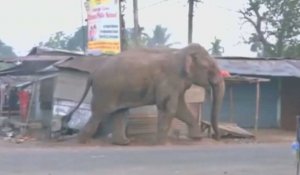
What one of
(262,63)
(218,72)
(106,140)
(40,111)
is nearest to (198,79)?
(218,72)

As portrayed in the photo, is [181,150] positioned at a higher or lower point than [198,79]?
lower

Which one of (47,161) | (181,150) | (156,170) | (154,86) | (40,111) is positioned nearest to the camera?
(156,170)

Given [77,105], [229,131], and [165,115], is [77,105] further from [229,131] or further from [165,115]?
[229,131]

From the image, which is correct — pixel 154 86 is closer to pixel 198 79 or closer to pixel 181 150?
pixel 198 79

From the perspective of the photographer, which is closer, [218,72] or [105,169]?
[105,169]

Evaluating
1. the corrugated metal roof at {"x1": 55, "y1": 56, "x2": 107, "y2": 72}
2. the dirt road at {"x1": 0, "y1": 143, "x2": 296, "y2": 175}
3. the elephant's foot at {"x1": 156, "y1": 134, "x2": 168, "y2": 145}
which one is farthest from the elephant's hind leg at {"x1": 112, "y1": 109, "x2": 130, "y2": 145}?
the dirt road at {"x1": 0, "y1": 143, "x2": 296, "y2": 175}

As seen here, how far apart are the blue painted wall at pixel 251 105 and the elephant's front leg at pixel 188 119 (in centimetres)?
720

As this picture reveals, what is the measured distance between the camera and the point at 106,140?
2448cm

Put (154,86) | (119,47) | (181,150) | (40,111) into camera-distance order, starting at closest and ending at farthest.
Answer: (181,150) → (154,86) → (40,111) → (119,47)

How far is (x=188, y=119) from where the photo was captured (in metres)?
24.4

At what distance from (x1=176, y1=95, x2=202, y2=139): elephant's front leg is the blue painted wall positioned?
7198 millimetres

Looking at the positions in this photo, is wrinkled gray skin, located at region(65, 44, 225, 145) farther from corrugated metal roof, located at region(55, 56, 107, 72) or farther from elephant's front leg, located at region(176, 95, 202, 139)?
corrugated metal roof, located at region(55, 56, 107, 72)

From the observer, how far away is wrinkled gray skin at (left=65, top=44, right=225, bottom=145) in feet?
76.7

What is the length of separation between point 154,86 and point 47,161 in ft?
25.1
